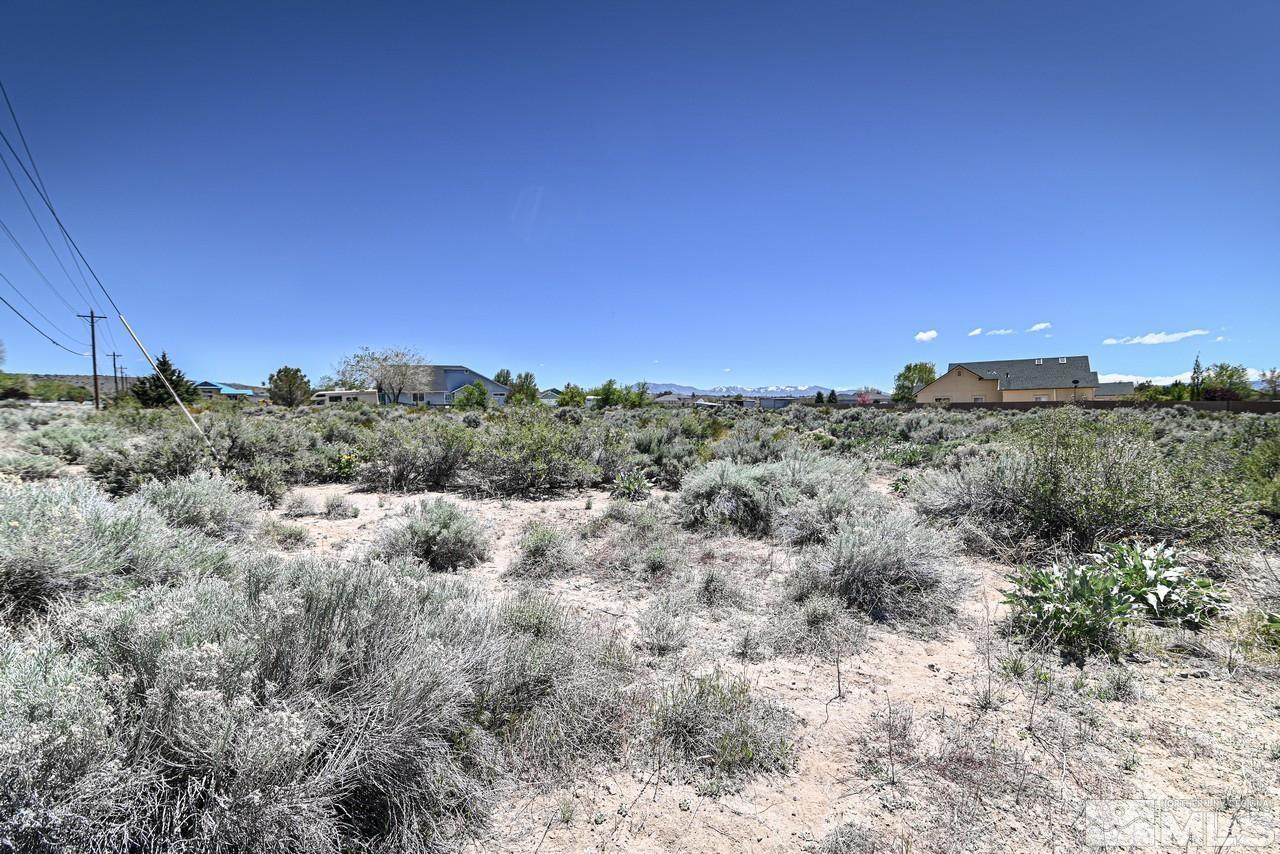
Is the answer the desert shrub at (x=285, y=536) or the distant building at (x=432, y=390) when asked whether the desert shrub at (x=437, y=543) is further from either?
the distant building at (x=432, y=390)

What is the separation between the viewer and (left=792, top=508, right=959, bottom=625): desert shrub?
4.41 m

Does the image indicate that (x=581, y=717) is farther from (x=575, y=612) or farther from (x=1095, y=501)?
(x=1095, y=501)

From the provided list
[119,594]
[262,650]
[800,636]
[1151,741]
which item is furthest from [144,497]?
[1151,741]

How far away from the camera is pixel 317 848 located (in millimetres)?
1797

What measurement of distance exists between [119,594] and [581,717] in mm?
2704

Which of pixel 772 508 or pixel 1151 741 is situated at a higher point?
pixel 772 508

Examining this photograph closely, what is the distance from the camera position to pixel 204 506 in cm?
510

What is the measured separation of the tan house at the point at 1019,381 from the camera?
4853 cm

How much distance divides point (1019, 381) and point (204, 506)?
203ft

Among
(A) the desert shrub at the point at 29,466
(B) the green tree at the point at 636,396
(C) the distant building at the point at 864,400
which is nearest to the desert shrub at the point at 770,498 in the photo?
(A) the desert shrub at the point at 29,466

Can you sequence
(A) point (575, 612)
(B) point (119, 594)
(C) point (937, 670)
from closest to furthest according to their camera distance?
(B) point (119, 594) < (C) point (937, 670) < (A) point (575, 612)

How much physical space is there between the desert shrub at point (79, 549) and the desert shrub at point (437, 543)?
5.38 ft

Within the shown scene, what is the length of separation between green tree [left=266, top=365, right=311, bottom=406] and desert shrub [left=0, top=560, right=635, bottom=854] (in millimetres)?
60297

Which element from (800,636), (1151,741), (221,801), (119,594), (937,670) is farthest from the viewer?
(800,636)
